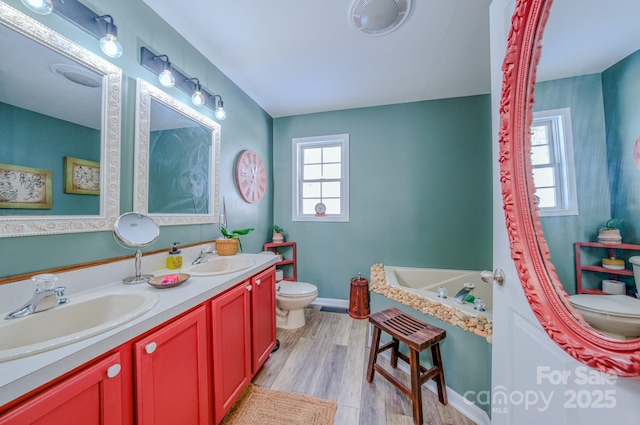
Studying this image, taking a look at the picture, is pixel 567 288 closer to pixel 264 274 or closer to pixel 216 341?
pixel 216 341

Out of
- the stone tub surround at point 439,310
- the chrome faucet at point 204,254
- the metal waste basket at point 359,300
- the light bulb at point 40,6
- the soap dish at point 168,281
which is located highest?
the light bulb at point 40,6

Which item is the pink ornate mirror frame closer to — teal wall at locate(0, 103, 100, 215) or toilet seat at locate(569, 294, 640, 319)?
toilet seat at locate(569, 294, 640, 319)

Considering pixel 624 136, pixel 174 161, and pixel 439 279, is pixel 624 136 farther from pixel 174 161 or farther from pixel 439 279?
pixel 439 279

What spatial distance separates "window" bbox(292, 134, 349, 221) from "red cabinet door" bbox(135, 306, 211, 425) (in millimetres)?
2028

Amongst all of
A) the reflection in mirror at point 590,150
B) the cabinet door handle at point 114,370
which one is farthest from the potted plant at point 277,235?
the reflection in mirror at point 590,150

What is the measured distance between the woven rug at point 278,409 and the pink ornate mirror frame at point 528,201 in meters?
1.25

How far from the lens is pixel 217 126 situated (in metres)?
1.92

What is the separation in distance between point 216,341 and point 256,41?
6.75ft

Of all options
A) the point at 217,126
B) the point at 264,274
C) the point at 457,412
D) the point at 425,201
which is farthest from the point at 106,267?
the point at 425,201

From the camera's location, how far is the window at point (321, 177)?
2.84 metres

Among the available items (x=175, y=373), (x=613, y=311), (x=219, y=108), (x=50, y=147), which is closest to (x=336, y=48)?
(x=219, y=108)

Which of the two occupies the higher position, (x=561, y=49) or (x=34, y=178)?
(x=561, y=49)

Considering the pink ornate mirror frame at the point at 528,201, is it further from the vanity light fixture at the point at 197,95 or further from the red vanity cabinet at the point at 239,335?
the vanity light fixture at the point at 197,95

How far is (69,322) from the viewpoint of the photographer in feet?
2.85
